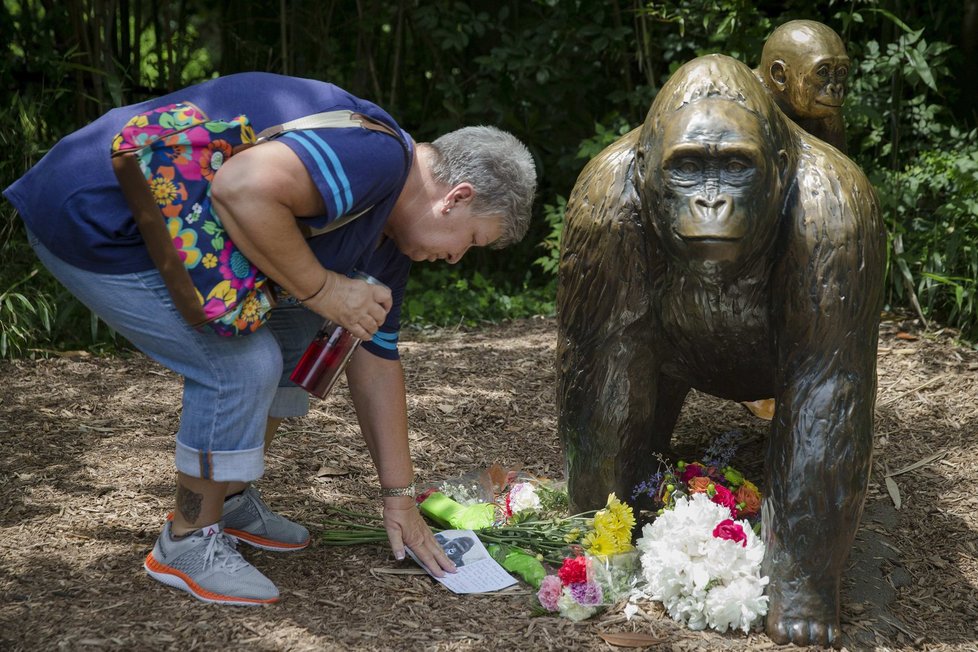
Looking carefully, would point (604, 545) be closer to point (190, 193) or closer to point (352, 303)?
point (352, 303)

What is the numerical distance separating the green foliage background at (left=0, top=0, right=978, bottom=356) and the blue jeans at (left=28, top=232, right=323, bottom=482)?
2.52m

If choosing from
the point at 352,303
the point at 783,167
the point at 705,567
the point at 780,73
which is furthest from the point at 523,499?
the point at 780,73

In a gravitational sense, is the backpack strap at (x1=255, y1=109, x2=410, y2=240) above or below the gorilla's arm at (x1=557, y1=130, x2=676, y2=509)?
above

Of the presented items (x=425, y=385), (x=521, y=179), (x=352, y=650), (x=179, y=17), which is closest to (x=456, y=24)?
(x=179, y=17)

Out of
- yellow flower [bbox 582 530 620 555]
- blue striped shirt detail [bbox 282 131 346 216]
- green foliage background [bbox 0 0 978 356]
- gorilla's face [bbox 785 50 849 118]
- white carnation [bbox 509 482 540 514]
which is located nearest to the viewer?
blue striped shirt detail [bbox 282 131 346 216]

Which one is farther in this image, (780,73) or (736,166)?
(780,73)

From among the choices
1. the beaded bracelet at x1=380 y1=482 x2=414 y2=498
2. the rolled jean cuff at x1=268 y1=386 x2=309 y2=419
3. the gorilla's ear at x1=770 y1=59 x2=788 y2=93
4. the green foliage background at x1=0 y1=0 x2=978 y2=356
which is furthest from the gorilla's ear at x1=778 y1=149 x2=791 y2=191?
the green foliage background at x1=0 y1=0 x2=978 y2=356

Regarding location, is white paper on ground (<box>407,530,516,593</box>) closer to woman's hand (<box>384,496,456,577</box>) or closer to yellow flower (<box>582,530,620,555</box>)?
woman's hand (<box>384,496,456,577</box>)

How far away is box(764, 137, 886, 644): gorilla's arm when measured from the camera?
7.38 ft

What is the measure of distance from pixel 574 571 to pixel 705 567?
0.29m

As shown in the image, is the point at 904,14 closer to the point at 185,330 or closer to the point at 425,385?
the point at 425,385

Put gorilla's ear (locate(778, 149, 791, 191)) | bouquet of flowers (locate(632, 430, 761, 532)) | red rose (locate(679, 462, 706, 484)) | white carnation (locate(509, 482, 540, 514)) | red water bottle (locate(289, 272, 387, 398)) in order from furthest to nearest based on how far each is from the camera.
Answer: white carnation (locate(509, 482, 540, 514)) < red rose (locate(679, 462, 706, 484)) < bouquet of flowers (locate(632, 430, 761, 532)) < red water bottle (locate(289, 272, 387, 398)) < gorilla's ear (locate(778, 149, 791, 191))

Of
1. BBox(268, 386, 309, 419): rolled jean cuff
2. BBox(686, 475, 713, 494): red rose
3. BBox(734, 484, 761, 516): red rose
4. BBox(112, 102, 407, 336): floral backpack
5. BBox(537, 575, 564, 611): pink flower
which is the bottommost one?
BBox(537, 575, 564, 611): pink flower

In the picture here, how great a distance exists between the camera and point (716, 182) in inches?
85.5
